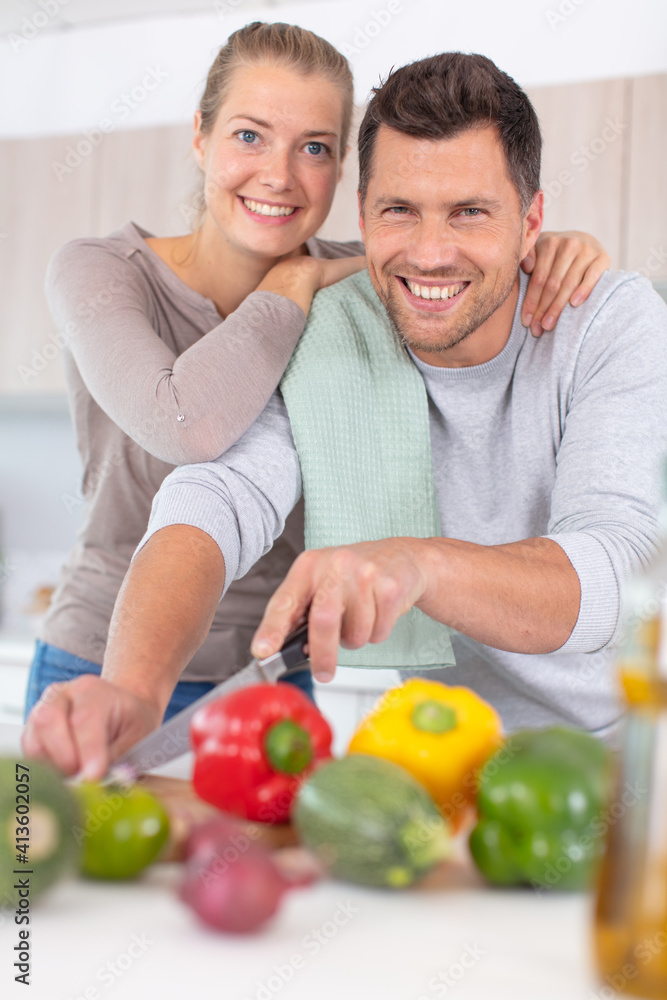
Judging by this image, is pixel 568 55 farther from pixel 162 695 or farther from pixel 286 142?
pixel 162 695

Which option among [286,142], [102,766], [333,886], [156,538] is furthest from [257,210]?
[333,886]

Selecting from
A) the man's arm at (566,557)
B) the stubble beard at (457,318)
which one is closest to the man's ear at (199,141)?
the stubble beard at (457,318)

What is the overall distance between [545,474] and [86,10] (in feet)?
8.97

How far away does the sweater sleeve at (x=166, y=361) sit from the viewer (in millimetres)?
1026

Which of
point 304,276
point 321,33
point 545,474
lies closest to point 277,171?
point 304,276

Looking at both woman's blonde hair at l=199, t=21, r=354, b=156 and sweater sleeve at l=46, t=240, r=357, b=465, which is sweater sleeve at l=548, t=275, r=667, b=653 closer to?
sweater sleeve at l=46, t=240, r=357, b=465

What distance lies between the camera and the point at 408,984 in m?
0.41

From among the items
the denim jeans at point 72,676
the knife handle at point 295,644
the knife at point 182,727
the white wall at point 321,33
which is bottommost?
the denim jeans at point 72,676

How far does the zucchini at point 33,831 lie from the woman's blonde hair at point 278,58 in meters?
1.06

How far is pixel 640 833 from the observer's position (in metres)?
0.40

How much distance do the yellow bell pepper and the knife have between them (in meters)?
0.10

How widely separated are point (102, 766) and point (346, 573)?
22 cm

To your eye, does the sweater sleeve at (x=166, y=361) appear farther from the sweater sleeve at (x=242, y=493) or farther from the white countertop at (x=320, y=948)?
the white countertop at (x=320, y=948)

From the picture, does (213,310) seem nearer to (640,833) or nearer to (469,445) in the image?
(469,445)
